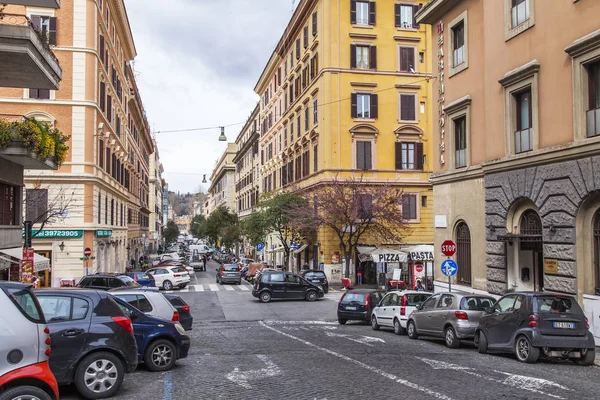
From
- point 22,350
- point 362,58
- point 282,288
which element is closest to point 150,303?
point 22,350

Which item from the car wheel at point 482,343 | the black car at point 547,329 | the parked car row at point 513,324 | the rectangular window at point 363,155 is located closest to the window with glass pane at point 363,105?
the rectangular window at point 363,155

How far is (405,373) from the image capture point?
11.7m

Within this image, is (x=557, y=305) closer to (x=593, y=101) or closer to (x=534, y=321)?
(x=534, y=321)

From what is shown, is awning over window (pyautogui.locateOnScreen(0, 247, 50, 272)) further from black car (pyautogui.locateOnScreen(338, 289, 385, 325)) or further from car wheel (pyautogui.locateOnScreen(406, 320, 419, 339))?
car wheel (pyautogui.locateOnScreen(406, 320, 419, 339))

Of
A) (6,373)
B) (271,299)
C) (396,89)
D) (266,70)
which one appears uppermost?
(266,70)

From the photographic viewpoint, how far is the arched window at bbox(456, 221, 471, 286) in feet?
77.7

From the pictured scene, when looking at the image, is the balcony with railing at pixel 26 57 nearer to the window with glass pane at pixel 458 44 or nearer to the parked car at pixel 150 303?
the parked car at pixel 150 303

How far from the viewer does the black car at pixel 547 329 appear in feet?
43.8

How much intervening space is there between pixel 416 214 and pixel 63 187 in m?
24.1

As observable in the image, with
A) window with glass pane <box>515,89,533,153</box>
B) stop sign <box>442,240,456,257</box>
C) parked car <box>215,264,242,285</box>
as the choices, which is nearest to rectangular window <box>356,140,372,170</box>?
parked car <box>215,264,242,285</box>

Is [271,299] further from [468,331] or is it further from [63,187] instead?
[468,331]

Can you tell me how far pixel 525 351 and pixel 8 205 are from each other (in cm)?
1629

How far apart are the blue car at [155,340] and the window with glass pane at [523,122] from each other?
12849mm

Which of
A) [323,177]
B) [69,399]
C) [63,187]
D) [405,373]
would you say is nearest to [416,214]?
[323,177]
